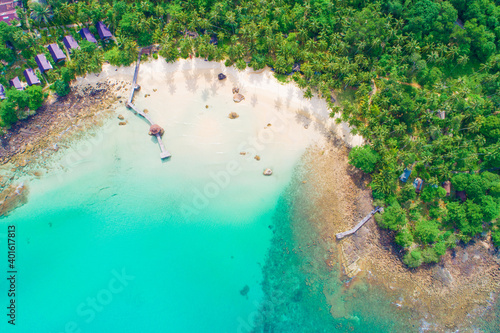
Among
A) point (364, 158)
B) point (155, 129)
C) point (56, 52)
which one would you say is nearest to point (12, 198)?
point (155, 129)

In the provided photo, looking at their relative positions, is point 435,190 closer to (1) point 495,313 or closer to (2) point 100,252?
(1) point 495,313

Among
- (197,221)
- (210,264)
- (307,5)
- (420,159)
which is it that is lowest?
(210,264)

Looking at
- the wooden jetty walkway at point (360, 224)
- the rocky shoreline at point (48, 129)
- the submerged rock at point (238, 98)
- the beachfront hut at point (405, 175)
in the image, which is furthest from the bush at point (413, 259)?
the rocky shoreline at point (48, 129)

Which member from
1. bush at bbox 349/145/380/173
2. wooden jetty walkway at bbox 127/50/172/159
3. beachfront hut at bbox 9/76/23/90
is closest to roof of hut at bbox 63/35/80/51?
beachfront hut at bbox 9/76/23/90

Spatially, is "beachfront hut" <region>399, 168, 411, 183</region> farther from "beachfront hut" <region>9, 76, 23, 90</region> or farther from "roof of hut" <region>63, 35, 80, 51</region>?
"beachfront hut" <region>9, 76, 23, 90</region>

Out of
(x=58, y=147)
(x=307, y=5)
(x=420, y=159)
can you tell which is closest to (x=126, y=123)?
(x=58, y=147)
